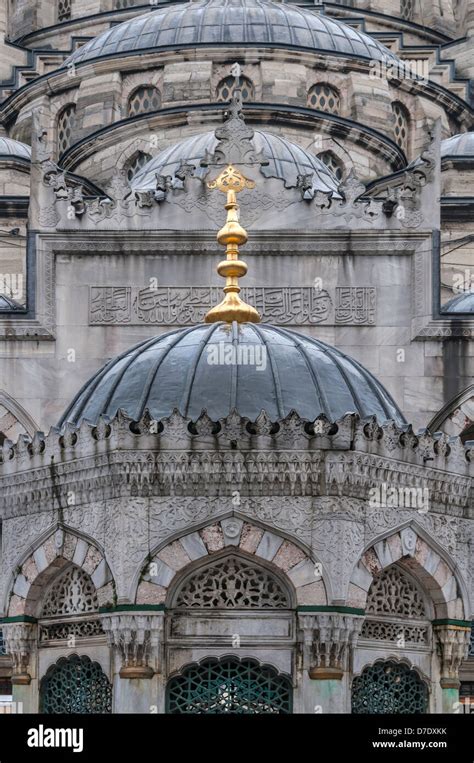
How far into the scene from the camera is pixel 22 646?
47.9 ft

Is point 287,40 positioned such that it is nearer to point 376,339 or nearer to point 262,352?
point 376,339

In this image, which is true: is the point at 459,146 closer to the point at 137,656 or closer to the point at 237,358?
the point at 237,358

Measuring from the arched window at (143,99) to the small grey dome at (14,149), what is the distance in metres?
2.42

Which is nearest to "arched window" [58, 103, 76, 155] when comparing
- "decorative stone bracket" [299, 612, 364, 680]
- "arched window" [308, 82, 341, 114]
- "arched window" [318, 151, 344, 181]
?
"arched window" [308, 82, 341, 114]

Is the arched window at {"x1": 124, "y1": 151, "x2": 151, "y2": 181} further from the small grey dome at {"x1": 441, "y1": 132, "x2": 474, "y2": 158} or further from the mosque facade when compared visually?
the small grey dome at {"x1": 441, "y1": 132, "x2": 474, "y2": 158}

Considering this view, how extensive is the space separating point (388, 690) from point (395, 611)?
560 mm

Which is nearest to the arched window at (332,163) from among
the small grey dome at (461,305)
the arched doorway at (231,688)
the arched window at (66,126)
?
the arched window at (66,126)

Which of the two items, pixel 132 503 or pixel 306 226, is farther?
pixel 306 226

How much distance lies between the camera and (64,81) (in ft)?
141

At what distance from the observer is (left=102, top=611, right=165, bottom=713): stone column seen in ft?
44.7

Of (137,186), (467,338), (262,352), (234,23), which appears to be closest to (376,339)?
(467,338)

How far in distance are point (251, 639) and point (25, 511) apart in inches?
79.8

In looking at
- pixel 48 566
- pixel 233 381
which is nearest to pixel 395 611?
pixel 233 381
